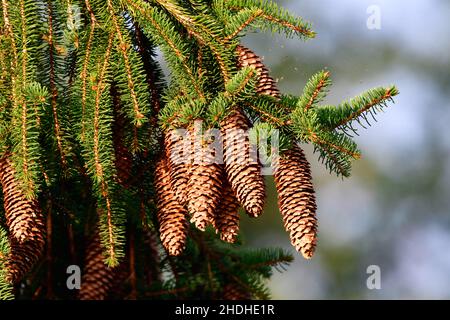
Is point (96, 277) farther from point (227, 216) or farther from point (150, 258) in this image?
point (227, 216)

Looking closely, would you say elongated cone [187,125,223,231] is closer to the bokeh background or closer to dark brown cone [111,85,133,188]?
dark brown cone [111,85,133,188]

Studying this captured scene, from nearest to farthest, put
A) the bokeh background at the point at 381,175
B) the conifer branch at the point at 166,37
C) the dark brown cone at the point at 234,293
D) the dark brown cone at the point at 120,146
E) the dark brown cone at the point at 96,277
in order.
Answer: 1. the conifer branch at the point at 166,37
2. the dark brown cone at the point at 120,146
3. the dark brown cone at the point at 96,277
4. the dark brown cone at the point at 234,293
5. the bokeh background at the point at 381,175

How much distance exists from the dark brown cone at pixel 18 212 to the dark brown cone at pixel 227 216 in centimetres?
38

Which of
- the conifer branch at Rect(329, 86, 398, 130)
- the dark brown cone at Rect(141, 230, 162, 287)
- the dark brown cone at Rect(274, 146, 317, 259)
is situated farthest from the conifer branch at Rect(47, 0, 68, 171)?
the dark brown cone at Rect(141, 230, 162, 287)

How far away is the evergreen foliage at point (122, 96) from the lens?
1.56m

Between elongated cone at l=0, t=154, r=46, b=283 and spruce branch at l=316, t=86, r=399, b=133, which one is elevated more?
spruce branch at l=316, t=86, r=399, b=133

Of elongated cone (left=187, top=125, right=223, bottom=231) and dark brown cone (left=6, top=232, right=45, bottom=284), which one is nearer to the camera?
elongated cone (left=187, top=125, right=223, bottom=231)

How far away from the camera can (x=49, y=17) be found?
5.61 feet

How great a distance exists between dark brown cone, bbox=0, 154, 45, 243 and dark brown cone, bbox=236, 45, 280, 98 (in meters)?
0.53

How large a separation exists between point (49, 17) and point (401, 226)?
5.61 m

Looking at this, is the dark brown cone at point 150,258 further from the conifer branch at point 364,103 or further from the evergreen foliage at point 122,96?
the conifer branch at point 364,103

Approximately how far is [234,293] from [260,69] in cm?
99

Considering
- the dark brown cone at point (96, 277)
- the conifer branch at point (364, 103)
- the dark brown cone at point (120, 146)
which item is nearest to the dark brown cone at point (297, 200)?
the conifer branch at point (364, 103)

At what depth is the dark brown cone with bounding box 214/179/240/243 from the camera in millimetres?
1563
